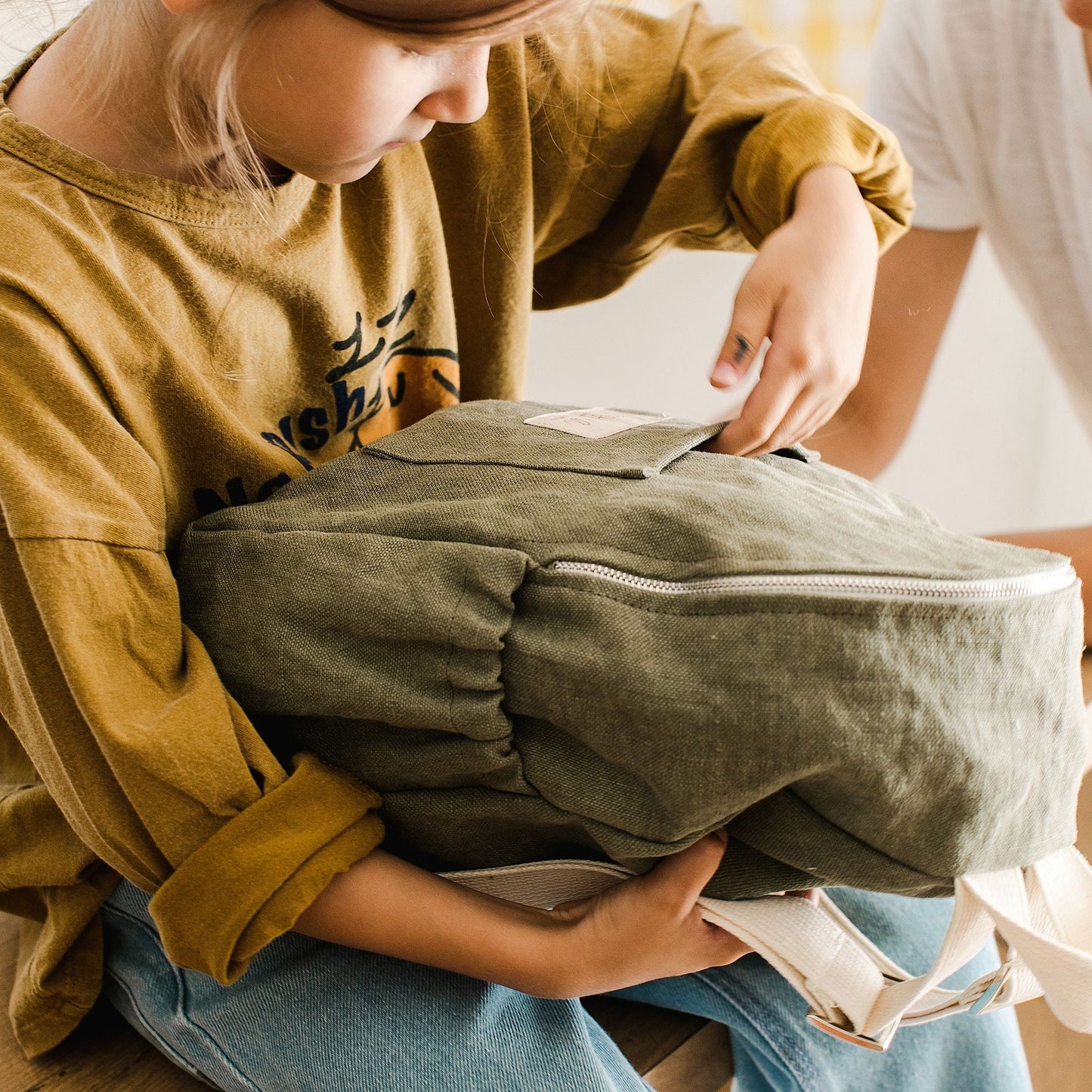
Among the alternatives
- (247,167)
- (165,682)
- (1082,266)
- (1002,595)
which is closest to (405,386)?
(247,167)

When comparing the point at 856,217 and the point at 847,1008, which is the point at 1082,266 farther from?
the point at 847,1008

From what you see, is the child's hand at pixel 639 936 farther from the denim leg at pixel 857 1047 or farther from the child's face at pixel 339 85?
the child's face at pixel 339 85

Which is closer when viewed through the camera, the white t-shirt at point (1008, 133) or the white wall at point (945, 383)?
the white t-shirt at point (1008, 133)

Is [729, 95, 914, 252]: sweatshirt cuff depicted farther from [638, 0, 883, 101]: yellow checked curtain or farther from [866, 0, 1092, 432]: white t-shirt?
[638, 0, 883, 101]: yellow checked curtain

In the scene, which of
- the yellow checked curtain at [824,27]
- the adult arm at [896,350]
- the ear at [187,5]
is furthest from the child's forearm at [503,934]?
the yellow checked curtain at [824,27]

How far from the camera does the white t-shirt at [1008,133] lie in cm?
91

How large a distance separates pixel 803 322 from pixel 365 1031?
1.26 ft

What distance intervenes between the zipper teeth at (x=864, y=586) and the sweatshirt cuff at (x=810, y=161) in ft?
0.96

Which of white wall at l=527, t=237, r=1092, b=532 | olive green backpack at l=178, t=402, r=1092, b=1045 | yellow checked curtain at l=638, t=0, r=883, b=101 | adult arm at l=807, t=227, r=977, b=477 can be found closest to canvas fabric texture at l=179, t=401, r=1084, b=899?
olive green backpack at l=178, t=402, r=1092, b=1045

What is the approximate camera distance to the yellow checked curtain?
3.55 ft

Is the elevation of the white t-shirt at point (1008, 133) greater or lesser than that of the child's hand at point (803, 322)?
greater

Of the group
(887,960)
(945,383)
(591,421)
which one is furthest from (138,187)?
(945,383)

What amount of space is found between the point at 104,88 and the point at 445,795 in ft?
1.14

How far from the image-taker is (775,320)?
517mm
